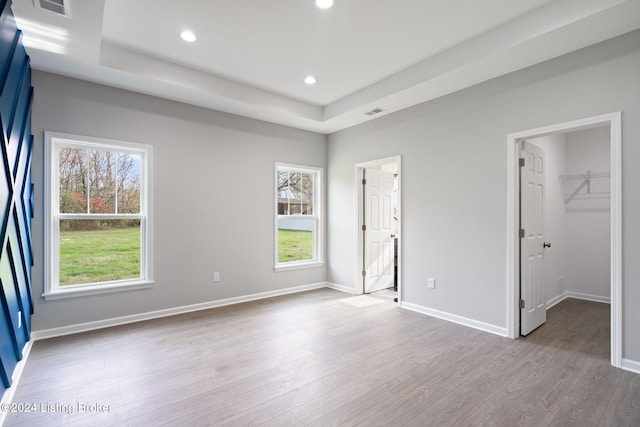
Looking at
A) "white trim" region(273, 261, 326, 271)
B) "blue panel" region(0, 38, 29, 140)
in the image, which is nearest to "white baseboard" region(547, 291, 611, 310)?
"white trim" region(273, 261, 326, 271)

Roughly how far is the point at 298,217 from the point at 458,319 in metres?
2.92

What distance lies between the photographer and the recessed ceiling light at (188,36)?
2.94m

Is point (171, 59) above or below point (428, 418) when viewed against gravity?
above

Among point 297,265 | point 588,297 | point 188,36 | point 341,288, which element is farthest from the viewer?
point 341,288

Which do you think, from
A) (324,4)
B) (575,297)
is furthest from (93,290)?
(575,297)

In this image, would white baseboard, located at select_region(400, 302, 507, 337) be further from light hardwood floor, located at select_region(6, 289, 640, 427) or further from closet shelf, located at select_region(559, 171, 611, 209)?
closet shelf, located at select_region(559, 171, 611, 209)

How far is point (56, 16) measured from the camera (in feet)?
7.85

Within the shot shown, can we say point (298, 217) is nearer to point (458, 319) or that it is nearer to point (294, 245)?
point (294, 245)

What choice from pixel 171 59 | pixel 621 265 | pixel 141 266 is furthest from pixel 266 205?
pixel 621 265

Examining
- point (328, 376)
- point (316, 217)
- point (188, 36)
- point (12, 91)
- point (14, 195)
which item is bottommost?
point (328, 376)

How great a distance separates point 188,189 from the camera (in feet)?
13.8

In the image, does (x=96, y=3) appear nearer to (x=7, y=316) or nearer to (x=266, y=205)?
(x=7, y=316)

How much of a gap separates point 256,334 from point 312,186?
3001 mm

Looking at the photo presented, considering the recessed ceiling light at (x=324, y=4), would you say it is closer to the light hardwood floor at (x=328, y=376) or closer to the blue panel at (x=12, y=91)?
the blue panel at (x=12, y=91)
